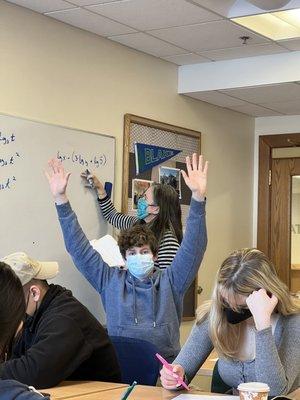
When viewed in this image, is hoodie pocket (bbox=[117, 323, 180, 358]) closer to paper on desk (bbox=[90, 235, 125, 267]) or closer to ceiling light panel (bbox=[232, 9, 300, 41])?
paper on desk (bbox=[90, 235, 125, 267])

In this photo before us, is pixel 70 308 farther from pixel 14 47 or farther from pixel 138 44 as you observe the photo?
pixel 138 44

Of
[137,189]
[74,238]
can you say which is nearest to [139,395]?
[74,238]

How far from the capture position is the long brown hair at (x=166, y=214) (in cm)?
382

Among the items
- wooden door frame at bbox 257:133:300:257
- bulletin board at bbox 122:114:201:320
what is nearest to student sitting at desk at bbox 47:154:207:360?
bulletin board at bbox 122:114:201:320

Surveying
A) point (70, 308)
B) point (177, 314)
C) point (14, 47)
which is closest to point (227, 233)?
point (177, 314)

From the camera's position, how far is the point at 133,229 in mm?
3455

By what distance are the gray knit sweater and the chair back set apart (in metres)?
0.24

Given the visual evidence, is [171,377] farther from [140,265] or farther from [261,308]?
[140,265]

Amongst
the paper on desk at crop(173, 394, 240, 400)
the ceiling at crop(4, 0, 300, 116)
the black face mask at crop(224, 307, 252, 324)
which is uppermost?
the ceiling at crop(4, 0, 300, 116)

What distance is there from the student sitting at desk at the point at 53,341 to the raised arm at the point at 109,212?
4.50 ft

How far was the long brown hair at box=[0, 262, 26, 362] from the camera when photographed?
1521mm

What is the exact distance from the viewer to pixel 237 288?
2512mm

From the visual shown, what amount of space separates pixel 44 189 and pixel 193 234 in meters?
0.99

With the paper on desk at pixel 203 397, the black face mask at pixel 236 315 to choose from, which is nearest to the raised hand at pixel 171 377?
the paper on desk at pixel 203 397
